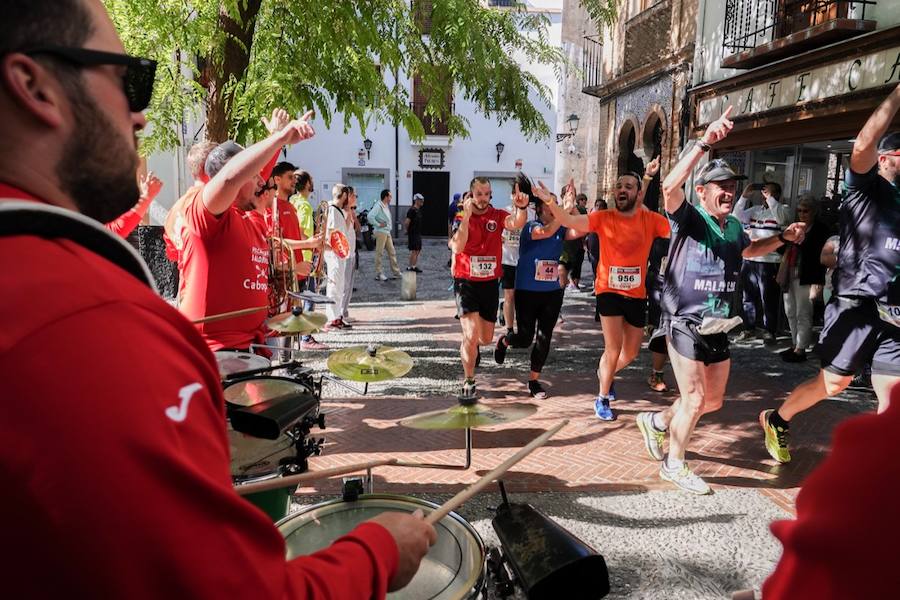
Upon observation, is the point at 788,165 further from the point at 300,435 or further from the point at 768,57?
the point at 300,435

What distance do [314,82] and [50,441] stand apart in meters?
7.90

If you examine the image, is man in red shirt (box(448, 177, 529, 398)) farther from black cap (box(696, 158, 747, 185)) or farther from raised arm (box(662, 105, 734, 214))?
raised arm (box(662, 105, 734, 214))

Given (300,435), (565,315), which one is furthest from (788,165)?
(300,435)

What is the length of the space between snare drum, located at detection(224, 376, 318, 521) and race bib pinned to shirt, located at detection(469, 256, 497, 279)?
3.97 m

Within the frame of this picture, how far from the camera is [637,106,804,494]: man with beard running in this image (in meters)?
4.48

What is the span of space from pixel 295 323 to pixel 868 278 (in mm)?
4014

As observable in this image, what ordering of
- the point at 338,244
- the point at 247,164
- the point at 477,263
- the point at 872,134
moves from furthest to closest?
the point at 338,244, the point at 477,263, the point at 872,134, the point at 247,164

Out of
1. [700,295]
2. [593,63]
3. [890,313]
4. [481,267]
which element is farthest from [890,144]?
[593,63]

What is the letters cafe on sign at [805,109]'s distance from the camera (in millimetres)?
8719

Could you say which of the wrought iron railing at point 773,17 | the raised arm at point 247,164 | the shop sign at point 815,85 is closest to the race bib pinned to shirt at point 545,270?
the raised arm at point 247,164

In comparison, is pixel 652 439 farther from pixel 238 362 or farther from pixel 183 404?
pixel 183 404

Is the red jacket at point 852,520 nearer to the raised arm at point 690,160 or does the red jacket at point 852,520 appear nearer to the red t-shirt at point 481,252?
the raised arm at point 690,160

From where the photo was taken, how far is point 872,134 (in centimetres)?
390

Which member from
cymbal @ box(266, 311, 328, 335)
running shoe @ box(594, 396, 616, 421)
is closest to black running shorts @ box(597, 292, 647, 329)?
running shoe @ box(594, 396, 616, 421)
